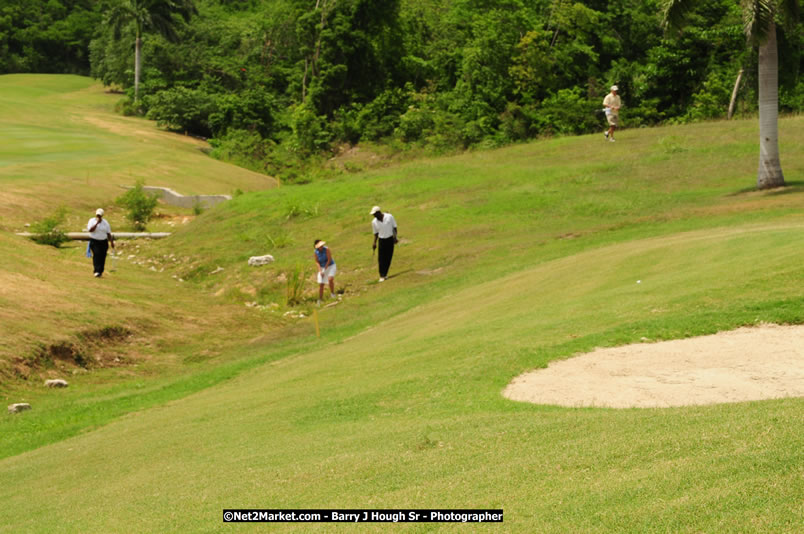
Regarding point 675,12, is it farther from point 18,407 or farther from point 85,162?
point 85,162

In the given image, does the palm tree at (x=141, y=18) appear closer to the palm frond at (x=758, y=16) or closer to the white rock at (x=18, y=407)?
the palm frond at (x=758, y=16)

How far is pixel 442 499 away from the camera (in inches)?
261

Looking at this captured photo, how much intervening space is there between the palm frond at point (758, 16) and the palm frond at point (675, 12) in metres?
1.51

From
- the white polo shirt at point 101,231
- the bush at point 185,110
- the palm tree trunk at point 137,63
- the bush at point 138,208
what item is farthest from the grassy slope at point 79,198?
the palm tree trunk at point 137,63

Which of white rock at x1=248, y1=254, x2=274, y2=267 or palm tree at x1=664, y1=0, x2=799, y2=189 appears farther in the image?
white rock at x1=248, y1=254, x2=274, y2=267

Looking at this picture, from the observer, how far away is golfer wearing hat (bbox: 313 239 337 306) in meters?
24.2

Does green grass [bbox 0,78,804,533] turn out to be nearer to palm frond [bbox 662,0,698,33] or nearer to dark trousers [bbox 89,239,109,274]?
dark trousers [bbox 89,239,109,274]

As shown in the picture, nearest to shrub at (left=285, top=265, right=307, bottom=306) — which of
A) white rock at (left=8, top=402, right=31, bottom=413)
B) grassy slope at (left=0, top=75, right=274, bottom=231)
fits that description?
white rock at (left=8, top=402, right=31, bottom=413)

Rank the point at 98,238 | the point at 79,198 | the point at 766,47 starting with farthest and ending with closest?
the point at 79,198, the point at 98,238, the point at 766,47

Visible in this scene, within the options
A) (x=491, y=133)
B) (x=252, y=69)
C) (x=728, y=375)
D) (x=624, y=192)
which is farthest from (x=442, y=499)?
(x=252, y=69)

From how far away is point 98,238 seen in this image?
26.2 m

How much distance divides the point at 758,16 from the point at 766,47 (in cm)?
150

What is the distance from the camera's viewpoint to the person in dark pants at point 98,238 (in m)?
25.9

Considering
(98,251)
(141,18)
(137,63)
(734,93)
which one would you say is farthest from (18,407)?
(141,18)
